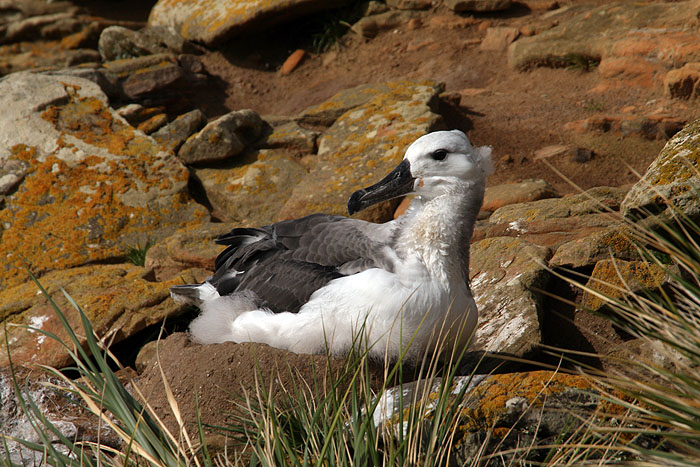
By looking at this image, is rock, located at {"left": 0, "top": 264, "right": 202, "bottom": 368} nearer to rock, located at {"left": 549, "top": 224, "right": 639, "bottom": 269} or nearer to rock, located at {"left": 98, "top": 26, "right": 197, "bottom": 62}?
rock, located at {"left": 549, "top": 224, "right": 639, "bottom": 269}

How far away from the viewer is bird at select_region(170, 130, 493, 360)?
Result: 3.34 m

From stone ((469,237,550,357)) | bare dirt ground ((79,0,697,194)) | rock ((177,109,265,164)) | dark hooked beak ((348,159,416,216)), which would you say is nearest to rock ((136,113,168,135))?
rock ((177,109,265,164))

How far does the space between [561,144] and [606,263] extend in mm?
3322

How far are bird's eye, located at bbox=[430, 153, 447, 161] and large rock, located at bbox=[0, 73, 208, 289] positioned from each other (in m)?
3.43

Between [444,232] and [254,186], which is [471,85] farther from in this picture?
[444,232]

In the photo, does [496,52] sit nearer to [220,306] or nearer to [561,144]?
[561,144]

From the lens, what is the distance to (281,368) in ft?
11.3

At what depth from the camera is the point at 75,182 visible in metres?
6.49

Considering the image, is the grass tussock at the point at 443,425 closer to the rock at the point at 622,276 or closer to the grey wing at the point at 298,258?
the rock at the point at 622,276

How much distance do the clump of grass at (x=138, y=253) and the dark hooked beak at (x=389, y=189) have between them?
9.52 ft

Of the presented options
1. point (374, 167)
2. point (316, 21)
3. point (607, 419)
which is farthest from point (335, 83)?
point (607, 419)

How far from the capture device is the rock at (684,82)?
6520mm

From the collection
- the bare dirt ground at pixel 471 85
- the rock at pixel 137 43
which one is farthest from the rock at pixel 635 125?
the rock at pixel 137 43

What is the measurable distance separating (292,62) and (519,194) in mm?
5005
